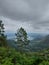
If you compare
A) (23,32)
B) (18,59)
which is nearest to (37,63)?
(18,59)

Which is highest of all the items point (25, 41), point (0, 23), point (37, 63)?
point (0, 23)

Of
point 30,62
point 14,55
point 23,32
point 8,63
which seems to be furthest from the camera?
point 23,32

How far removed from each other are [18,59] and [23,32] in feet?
174

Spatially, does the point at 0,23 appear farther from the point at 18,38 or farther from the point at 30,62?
the point at 30,62

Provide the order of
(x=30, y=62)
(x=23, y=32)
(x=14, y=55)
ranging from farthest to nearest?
(x=23, y=32)
(x=14, y=55)
(x=30, y=62)

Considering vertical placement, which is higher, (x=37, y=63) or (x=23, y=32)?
(x=23, y=32)

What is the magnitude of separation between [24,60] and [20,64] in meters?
1.01

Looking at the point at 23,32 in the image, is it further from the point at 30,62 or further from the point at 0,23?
the point at 30,62

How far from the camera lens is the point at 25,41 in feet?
235

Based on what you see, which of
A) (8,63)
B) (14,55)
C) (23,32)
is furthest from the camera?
(23,32)

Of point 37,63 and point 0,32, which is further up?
point 0,32

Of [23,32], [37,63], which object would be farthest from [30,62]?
[23,32]

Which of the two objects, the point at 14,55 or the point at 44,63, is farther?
the point at 14,55

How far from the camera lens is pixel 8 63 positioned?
47.3ft
